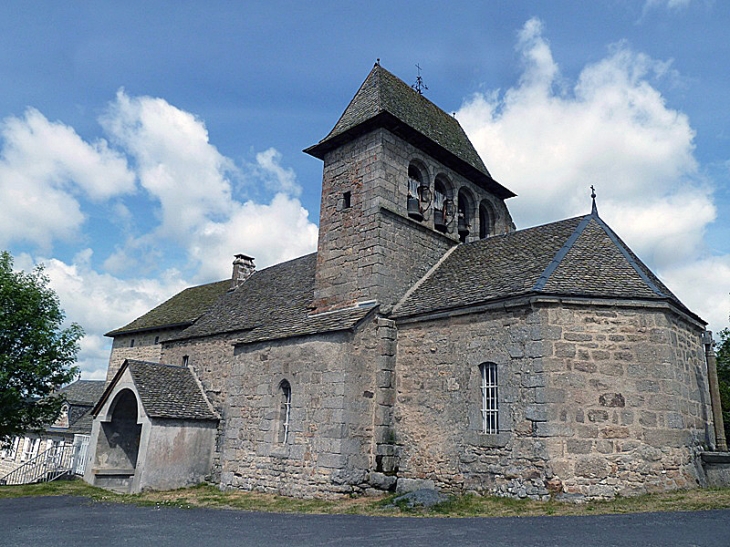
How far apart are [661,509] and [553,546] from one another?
3.75m

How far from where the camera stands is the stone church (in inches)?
442

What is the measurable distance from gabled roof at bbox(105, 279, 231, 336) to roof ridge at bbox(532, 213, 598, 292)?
1504cm

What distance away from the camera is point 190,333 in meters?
20.9

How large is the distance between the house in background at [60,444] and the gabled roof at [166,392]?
345 cm

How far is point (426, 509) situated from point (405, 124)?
10.4m

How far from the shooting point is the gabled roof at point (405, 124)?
16.1 metres

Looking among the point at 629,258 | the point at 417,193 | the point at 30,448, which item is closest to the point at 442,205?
the point at 417,193

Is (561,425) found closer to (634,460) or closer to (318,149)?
(634,460)

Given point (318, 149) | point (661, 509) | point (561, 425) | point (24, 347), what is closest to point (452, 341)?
point (561, 425)

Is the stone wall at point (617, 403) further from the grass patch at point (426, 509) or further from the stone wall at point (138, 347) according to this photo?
the stone wall at point (138, 347)

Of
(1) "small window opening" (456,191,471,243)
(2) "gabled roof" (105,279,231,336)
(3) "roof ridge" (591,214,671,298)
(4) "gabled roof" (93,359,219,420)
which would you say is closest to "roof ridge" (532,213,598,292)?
(3) "roof ridge" (591,214,671,298)

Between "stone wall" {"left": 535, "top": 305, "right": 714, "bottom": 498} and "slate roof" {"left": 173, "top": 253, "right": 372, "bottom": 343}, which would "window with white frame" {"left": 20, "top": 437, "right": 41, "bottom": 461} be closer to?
"slate roof" {"left": 173, "top": 253, "right": 372, "bottom": 343}

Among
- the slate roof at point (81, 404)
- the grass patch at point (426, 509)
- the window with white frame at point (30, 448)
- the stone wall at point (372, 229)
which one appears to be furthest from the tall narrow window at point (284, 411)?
the window with white frame at point (30, 448)

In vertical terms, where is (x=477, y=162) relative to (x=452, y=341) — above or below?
above
